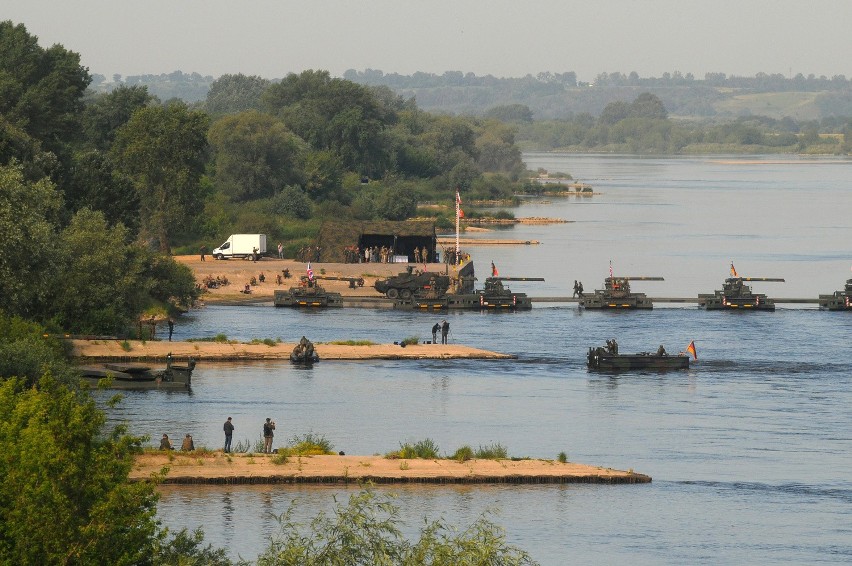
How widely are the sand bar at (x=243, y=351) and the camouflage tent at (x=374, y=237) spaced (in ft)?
126

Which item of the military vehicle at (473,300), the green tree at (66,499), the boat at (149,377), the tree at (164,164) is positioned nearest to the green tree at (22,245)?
the boat at (149,377)

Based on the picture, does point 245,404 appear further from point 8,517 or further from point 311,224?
point 311,224

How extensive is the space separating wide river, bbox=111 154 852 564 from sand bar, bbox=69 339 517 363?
1.65 meters

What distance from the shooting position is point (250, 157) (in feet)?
526

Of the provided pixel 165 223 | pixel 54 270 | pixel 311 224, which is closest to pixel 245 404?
pixel 54 270

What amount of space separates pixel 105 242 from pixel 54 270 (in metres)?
12.0

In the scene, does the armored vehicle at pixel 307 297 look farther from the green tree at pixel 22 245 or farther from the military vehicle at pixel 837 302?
the green tree at pixel 22 245

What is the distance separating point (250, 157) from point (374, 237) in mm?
37885

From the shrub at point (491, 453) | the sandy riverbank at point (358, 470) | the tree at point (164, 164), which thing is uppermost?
the tree at point (164, 164)

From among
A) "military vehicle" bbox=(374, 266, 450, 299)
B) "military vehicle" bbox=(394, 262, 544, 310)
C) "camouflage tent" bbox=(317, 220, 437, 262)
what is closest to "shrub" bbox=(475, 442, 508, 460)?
"military vehicle" bbox=(394, 262, 544, 310)

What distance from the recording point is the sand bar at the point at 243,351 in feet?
248

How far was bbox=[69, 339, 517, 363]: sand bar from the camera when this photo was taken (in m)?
75.7

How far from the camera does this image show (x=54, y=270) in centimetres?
6950

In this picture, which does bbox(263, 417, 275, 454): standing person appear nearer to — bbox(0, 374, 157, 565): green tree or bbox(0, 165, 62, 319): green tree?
bbox(0, 165, 62, 319): green tree
